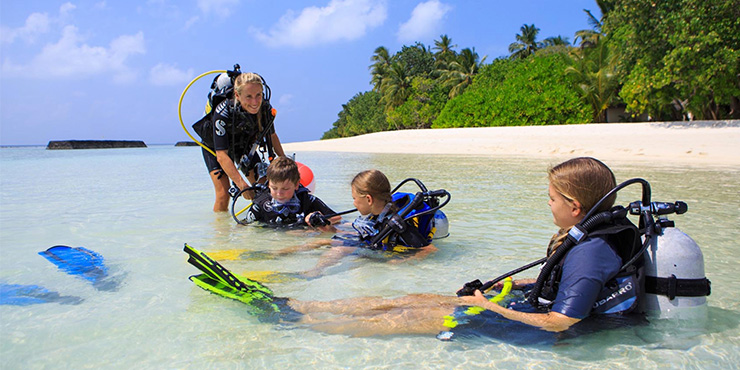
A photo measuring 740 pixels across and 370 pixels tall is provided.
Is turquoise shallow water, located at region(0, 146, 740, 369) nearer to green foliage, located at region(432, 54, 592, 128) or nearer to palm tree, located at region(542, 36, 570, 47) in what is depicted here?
green foliage, located at region(432, 54, 592, 128)

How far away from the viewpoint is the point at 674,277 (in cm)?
224

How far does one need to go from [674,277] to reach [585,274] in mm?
502

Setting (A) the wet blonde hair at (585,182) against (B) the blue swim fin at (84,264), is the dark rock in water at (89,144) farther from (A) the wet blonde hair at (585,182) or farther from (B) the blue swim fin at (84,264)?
(A) the wet blonde hair at (585,182)

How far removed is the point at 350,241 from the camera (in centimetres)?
428

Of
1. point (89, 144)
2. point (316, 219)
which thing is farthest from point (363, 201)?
point (89, 144)

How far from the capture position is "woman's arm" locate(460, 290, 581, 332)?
7.13ft

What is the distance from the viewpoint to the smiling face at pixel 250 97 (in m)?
5.08

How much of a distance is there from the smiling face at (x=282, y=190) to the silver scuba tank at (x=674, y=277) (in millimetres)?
3260

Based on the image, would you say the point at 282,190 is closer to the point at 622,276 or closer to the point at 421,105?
the point at 622,276

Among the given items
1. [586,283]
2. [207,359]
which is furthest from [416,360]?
[207,359]

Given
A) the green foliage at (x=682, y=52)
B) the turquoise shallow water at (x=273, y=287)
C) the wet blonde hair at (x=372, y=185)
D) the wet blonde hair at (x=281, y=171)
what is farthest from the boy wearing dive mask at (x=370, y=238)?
the green foliage at (x=682, y=52)

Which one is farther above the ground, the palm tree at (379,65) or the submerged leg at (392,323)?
the palm tree at (379,65)

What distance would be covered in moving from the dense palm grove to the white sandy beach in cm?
197

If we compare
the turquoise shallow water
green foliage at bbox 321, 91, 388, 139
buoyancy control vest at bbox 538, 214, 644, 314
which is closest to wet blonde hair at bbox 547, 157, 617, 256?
buoyancy control vest at bbox 538, 214, 644, 314
